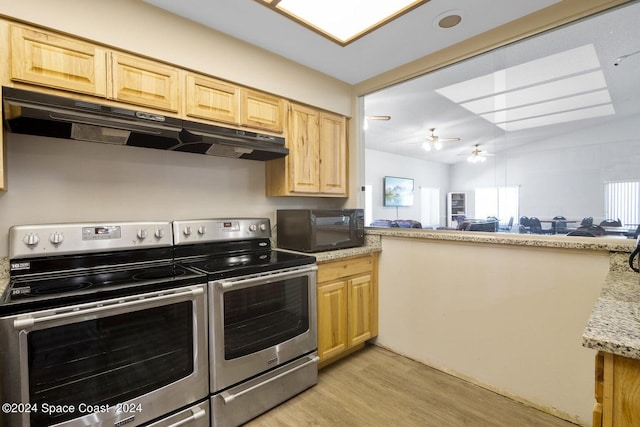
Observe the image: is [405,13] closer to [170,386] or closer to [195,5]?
[195,5]

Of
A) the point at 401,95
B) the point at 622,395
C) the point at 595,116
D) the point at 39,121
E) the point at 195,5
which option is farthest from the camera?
the point at 401,95

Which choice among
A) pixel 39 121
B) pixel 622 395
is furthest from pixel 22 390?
pixel 622 395

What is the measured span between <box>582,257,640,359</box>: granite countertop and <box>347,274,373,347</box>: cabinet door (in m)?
1.60

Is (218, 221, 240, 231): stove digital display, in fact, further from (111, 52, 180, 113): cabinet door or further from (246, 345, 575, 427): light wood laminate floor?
(246, 345, 575, 427): light wood laminate floor

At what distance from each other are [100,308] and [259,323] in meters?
0.88

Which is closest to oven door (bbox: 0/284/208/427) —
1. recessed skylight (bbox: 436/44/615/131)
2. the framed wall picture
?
recessed skylight (bbox: 436/44/615/131)

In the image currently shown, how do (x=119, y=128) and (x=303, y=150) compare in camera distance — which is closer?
(x=119, y=128)

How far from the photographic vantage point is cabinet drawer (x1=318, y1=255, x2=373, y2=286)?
7.46ft

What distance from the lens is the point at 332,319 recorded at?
2.33m

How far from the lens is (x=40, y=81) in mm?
1453

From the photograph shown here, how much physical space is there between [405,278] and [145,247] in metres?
2.02

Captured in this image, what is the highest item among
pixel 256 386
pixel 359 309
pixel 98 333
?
pixel 98 333

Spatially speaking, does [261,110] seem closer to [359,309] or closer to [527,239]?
[359,309]

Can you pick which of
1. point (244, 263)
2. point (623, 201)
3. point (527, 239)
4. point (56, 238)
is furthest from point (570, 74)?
point (56, 238)
